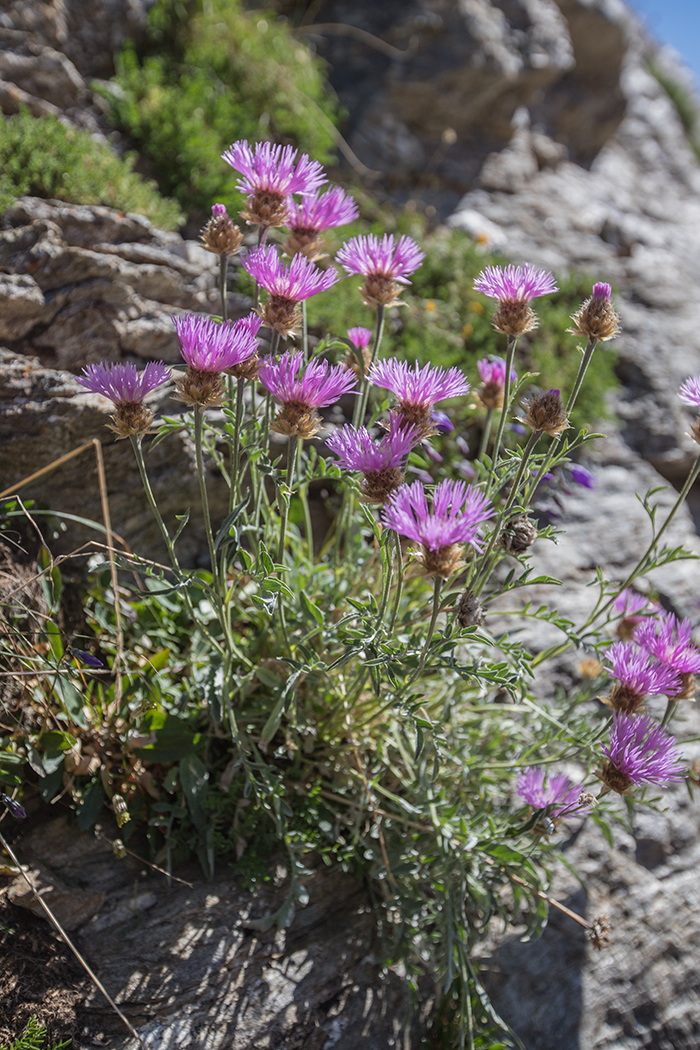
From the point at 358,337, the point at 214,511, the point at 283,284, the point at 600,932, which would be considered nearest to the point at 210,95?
the point at 214,511

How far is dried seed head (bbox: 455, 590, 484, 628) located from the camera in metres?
1.45

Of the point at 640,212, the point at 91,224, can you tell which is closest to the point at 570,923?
the point at 91,224

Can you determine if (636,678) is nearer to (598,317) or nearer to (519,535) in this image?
(519,535)

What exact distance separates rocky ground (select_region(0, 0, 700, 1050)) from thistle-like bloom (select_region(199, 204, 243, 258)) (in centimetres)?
74

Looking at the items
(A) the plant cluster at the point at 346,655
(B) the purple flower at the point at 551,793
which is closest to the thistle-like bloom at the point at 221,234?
(A) the plant cluster at the point at 346,655

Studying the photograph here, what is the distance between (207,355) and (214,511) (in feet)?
3.67

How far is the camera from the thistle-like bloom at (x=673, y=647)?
5.36 feet

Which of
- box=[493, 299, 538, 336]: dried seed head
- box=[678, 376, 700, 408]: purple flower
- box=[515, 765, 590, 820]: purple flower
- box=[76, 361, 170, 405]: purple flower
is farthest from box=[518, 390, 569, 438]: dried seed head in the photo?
box=[515, 765, 590, 820]: purple flower

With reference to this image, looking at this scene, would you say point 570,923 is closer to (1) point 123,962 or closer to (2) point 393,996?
(2) point 393,996

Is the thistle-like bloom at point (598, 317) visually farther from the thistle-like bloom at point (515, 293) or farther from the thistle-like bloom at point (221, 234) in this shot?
the thistle-like bloom at point (221, 234)

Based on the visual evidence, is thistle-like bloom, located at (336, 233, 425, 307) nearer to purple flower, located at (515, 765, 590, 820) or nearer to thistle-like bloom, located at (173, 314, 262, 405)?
thistle-like bloom, located at (173, 314, 262, 405)

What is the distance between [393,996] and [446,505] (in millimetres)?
1562

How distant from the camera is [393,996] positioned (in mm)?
2014

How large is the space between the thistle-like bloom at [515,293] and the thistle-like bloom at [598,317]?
0.09 meters
